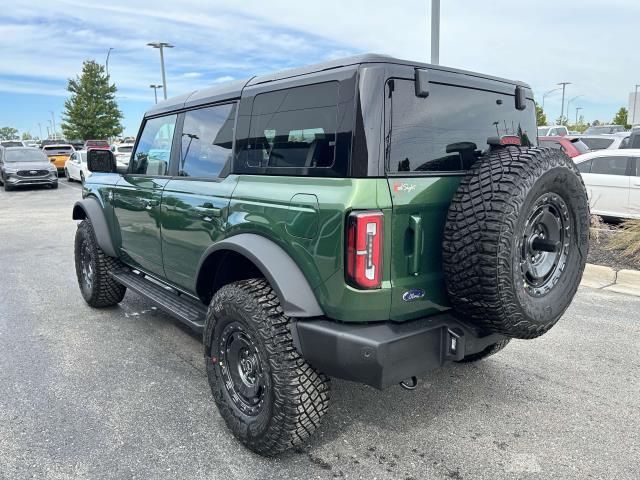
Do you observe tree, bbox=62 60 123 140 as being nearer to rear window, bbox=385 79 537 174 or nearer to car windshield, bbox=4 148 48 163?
car windshield, bbox=4 148 48 163

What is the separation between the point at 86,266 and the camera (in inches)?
208

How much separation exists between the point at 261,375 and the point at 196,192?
1.29m

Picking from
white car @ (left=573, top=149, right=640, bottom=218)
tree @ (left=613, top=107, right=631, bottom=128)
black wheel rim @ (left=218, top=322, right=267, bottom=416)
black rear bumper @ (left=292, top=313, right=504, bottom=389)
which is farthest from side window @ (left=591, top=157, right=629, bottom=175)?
tree @ (left=613, top=107, right=631, bottom=128)

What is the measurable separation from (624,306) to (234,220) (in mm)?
4397

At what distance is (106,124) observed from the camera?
43.0m

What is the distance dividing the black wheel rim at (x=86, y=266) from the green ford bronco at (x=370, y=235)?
8.14ft

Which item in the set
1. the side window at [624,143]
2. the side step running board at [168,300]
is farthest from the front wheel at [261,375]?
the side window at [624,143]

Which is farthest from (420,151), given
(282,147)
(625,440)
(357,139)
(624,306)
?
(624,306)

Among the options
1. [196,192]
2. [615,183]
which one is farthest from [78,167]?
[196,192]

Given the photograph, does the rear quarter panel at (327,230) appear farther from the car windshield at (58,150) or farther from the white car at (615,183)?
the car windshield at (58,150)

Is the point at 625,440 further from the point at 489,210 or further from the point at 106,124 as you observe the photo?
the point at 106,124

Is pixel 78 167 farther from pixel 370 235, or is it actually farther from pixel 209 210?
pixel 370 235

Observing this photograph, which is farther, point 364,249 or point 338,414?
point 338,414

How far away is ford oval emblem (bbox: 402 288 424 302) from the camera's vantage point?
2.48 m
